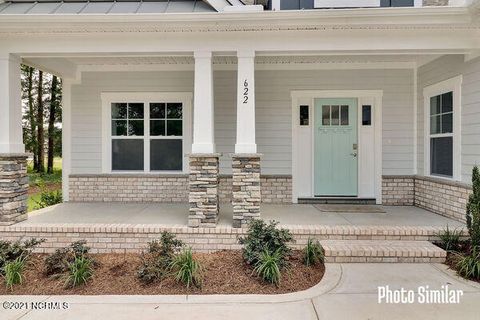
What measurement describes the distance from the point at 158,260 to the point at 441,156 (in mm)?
5434

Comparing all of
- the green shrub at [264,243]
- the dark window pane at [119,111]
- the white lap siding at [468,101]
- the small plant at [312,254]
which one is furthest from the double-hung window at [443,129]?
the dark window pane at [119,111]

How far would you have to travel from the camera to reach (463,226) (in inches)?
205

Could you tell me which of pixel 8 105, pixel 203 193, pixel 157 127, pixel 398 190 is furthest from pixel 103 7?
pixel 398 190

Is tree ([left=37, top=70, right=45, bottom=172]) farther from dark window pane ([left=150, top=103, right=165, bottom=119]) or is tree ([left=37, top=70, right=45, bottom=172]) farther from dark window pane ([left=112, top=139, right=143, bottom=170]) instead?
dark window pane ([left=150, top=103, right=165, bottom=119])

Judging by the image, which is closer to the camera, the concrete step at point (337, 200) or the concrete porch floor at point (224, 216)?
the concrete porch floor at point (224, 216)

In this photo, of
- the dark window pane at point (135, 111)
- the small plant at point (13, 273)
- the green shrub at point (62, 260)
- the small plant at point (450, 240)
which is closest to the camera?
the small plant at point (13, 273)

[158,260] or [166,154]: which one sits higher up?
[166,154]

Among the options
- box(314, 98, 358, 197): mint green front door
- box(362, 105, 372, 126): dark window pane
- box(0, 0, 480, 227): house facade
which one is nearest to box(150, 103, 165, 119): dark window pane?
box(0, 0, 480, 227): house facade

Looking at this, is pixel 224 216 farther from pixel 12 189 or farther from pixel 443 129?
pixel 443 129

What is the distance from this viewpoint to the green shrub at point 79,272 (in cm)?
393

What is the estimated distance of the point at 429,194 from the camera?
644 cm

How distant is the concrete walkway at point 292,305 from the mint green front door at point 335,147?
3.21 meters

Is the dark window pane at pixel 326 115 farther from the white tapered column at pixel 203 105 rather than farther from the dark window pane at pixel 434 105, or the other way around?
the white tapered column at pixel 203 105

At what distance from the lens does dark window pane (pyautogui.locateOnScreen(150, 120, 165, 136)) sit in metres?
7.37
